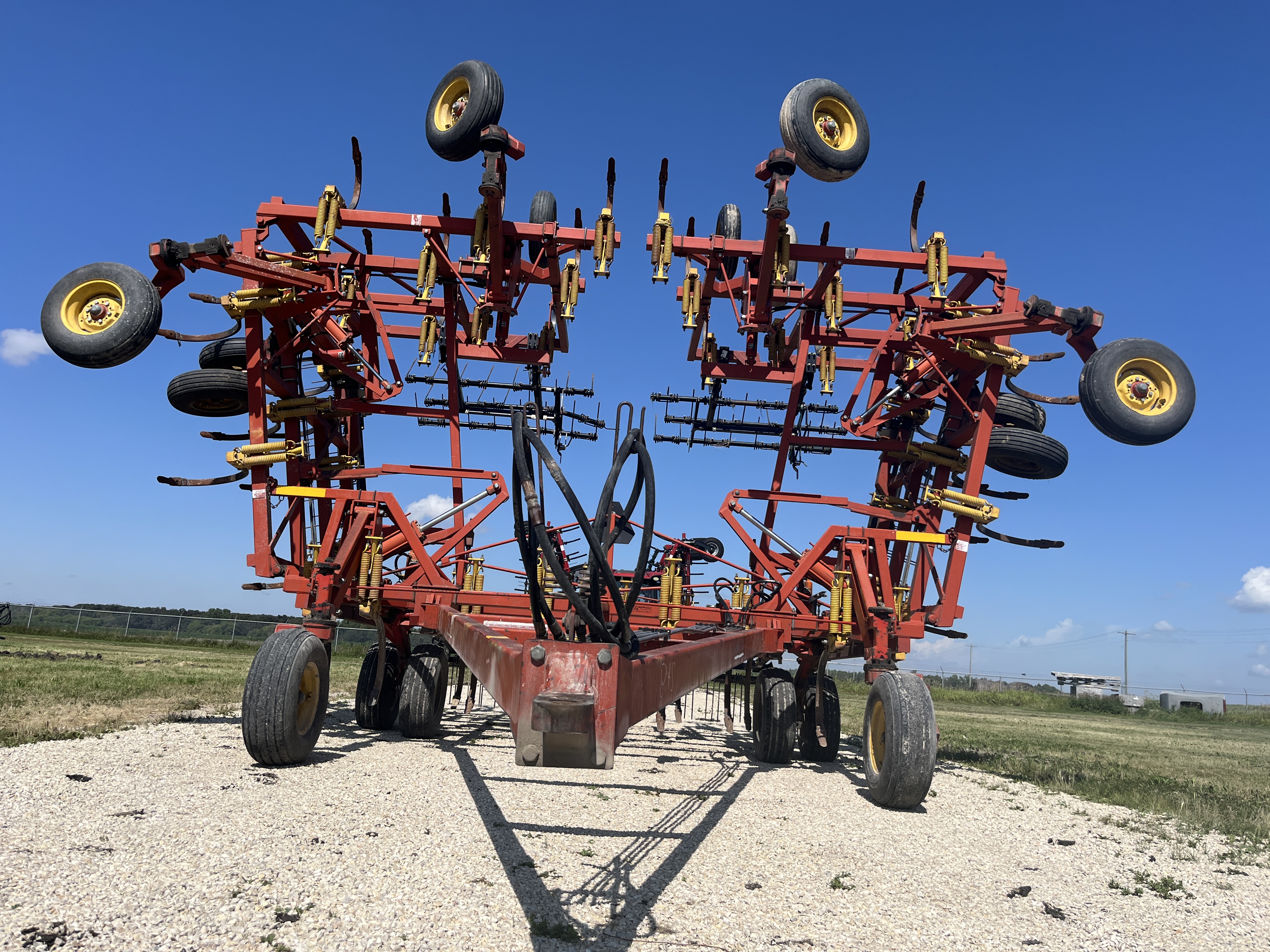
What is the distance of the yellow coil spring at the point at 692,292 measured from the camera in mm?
11547

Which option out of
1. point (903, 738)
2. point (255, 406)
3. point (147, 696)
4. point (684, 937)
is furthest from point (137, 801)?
point (147, 696)

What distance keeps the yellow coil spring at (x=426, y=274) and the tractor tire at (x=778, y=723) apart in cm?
678

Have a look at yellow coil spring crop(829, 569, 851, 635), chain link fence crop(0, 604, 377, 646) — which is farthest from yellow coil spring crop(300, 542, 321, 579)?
chain link fence crop(0, 604, 377, 646)

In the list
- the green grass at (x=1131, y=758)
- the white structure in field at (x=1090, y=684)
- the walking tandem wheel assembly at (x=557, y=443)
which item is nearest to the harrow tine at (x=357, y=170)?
the walking tandem wheel assembly at (x=557, y=443)

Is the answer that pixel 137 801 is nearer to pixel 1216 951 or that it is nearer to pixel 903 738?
pixel 903 738

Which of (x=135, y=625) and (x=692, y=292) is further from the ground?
(x=692, y=292)

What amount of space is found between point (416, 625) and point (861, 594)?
5191 mm

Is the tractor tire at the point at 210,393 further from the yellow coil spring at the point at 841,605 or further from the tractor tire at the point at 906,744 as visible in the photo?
the tractor tire at the point at 906,744

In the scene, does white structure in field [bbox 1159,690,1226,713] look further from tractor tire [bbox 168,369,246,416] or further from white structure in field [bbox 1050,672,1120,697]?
tractor tire [bbox 168,369,246,416]

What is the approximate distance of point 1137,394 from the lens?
360 inches

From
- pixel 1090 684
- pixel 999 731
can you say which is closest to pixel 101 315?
pixel 999 731

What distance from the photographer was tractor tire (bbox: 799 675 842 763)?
34.3ft

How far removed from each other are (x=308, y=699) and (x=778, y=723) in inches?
217

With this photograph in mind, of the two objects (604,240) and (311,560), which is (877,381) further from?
(311,560)
